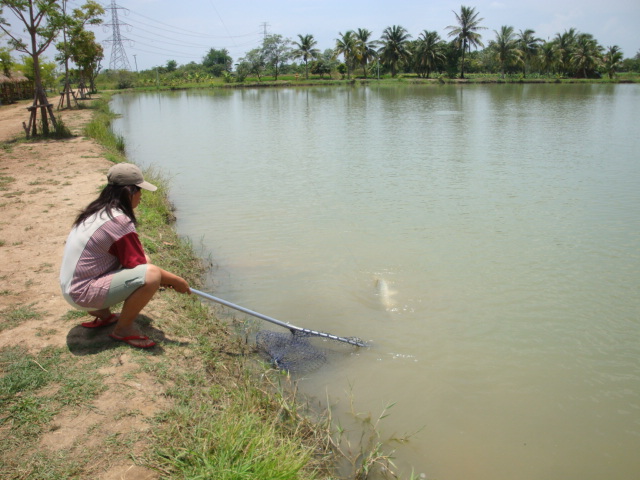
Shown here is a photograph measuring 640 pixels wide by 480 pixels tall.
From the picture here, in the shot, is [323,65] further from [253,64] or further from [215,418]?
[215,418]

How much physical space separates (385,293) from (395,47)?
59.6m

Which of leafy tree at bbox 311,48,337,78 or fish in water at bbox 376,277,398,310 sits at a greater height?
leafy tree at bbox 311,48,337,78

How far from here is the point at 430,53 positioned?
55.6m

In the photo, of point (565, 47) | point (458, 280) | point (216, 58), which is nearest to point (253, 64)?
point (216, 58)

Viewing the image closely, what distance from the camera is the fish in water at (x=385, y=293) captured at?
187 inches

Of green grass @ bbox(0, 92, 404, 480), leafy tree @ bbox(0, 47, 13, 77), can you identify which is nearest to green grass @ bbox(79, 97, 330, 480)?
green grass @ bbox(0, 92, 404, 480)

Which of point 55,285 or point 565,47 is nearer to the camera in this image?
point 55,285

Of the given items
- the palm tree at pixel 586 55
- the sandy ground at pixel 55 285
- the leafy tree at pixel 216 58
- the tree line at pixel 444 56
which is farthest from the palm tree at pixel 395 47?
the sandy ground at pixel 55 285

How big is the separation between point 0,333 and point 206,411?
1659mm

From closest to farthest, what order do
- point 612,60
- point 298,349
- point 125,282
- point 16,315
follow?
1. point 125,282
2. point 16,315
3. point 298,349
4. point 612,60

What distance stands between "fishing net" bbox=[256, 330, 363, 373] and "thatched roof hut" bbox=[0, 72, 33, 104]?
91.8ft

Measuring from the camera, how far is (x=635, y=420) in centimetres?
321

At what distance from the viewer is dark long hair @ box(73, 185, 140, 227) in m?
2.91

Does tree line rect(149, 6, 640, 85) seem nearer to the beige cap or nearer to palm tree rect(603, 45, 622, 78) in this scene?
palm tree rect(603, 45, 622, 78)
